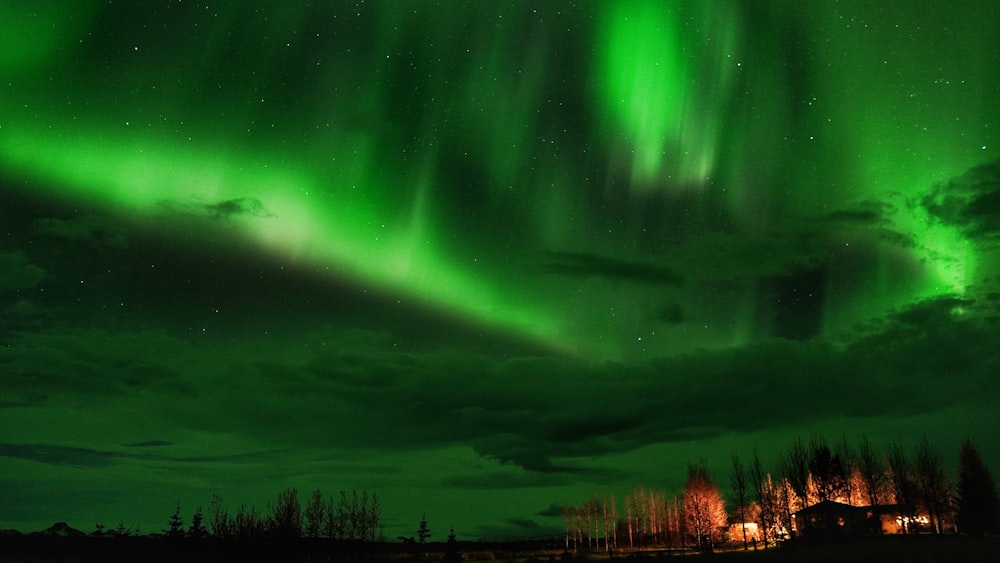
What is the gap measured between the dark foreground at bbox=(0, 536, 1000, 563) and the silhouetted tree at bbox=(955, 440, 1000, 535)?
16311 millimetres

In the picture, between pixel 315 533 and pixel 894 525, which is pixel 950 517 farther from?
pixel 315 533

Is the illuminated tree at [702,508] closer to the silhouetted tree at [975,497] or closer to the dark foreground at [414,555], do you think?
the dark foreground at [414,555]

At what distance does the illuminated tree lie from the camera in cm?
14162

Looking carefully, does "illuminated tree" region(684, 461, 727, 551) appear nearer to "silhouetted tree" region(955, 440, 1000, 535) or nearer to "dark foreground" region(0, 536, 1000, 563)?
"dark foreground" region(0, 536, 1000, 563)

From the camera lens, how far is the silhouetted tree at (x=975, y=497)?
11775 centimetres

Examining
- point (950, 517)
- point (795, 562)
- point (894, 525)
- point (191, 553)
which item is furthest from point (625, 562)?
point (191, 553)

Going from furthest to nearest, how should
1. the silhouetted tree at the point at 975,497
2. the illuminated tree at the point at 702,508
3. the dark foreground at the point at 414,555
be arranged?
the illuminated tree at the point at 702,508 → the silhouetted tree at the point at 975,497 → the dark foreground at the point at 414,555

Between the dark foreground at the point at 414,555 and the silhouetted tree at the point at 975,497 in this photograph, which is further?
the silhouetted tree at the point at 975,497

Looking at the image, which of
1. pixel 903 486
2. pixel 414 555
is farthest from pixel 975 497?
pixel 414 555

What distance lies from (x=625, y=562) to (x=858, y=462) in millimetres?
69445

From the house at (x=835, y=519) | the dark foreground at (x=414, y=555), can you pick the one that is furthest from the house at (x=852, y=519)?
the dark foreground at (x=414, y=555)

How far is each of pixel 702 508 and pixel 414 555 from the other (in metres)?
57.6

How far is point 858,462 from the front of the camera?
143 meters

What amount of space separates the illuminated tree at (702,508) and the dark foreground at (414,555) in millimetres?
11610
